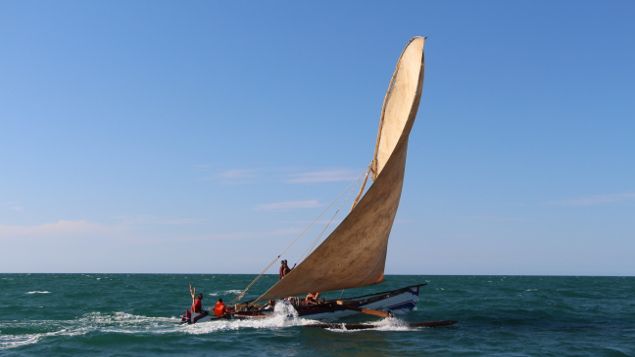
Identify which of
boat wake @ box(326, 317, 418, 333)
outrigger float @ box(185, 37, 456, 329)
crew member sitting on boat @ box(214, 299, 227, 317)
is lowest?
boat wake @ box(326, 317, 418, 333)

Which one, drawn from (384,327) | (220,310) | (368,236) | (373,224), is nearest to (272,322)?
(220,310)

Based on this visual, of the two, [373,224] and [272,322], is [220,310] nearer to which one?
[272,322]

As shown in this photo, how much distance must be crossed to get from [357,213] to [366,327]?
5.87 meters

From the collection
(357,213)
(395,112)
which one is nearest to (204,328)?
(357,213)

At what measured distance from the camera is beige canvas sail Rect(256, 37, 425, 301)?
26047 mm

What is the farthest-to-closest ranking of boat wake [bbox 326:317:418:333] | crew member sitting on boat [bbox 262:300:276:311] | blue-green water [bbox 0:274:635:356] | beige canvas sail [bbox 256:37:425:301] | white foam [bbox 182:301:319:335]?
crew member sitting on boat [bbox 262:300:276:311], white foam [bbox 182:301:319:335], boat wake [bbox 326:317:418:333], beige canvas sail [bbox 256:37:425:301], blue-green water [bbox 0:274:635:356]

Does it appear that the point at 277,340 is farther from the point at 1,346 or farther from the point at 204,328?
the point at 1,346

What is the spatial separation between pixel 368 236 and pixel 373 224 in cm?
59

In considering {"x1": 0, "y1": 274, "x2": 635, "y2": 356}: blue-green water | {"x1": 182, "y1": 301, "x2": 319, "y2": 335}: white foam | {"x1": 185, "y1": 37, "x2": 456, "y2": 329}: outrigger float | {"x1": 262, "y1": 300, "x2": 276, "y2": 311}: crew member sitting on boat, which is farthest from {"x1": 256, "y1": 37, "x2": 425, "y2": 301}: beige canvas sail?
{"x1": 262, "y1": 300, "x2": 276, "y2": 311}: crew member sitting on boat

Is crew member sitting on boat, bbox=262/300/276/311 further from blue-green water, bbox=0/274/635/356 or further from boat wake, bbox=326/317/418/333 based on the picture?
boat wake, bbox=326/317/418/333

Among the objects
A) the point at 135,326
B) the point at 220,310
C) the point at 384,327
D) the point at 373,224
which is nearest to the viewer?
the point at 373,224

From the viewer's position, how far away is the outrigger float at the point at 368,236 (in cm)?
2611

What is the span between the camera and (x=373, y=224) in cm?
2703

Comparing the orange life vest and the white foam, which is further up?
the orange life vest
